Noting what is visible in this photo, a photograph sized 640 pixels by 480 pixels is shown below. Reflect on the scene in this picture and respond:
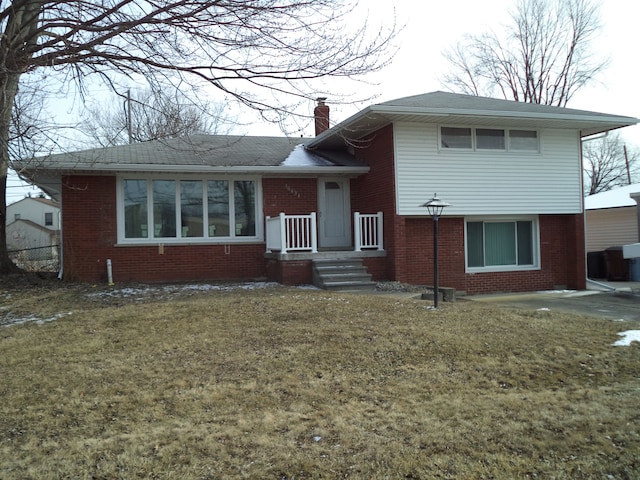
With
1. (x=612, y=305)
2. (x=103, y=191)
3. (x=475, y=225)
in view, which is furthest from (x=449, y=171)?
(x=103, y=191)

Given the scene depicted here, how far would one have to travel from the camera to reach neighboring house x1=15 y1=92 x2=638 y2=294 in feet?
39.3

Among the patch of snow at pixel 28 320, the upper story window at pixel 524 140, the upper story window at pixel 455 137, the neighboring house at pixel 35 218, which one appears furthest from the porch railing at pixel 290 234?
the neighboring house at pixel 35 218

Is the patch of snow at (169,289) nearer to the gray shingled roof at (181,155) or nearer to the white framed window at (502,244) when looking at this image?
the gray shingled roof at (181,155)

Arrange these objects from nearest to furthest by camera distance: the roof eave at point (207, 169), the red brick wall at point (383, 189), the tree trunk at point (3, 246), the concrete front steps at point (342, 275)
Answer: the concrete front steps at point (342, 275), the roof eave at point (207, 169), the red brick wall at point (383, 189), the tree trunk at point (3, 246)

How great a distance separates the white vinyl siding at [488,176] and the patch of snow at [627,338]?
5762 mm

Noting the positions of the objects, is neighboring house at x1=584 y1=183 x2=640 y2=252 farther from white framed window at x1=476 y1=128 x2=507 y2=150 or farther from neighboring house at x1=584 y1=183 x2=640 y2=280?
white framed window at x1=476 y1=128 x2=507 y2=150

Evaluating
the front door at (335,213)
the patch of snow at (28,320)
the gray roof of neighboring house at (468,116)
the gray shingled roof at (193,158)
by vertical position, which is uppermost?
the gray roof of neighboring house at (468,116)

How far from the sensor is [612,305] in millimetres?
10141

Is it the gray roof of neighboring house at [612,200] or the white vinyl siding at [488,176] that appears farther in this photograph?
the gray roof of neighboring house at [612,200]

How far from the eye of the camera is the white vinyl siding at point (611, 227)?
64.5 feet

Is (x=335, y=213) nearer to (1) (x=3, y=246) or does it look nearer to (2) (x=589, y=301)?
(2) (x=589, y=301)

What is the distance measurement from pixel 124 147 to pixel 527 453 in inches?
511

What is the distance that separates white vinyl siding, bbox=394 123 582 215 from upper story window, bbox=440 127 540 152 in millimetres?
146

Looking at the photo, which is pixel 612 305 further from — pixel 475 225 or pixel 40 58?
pixel 40 58
